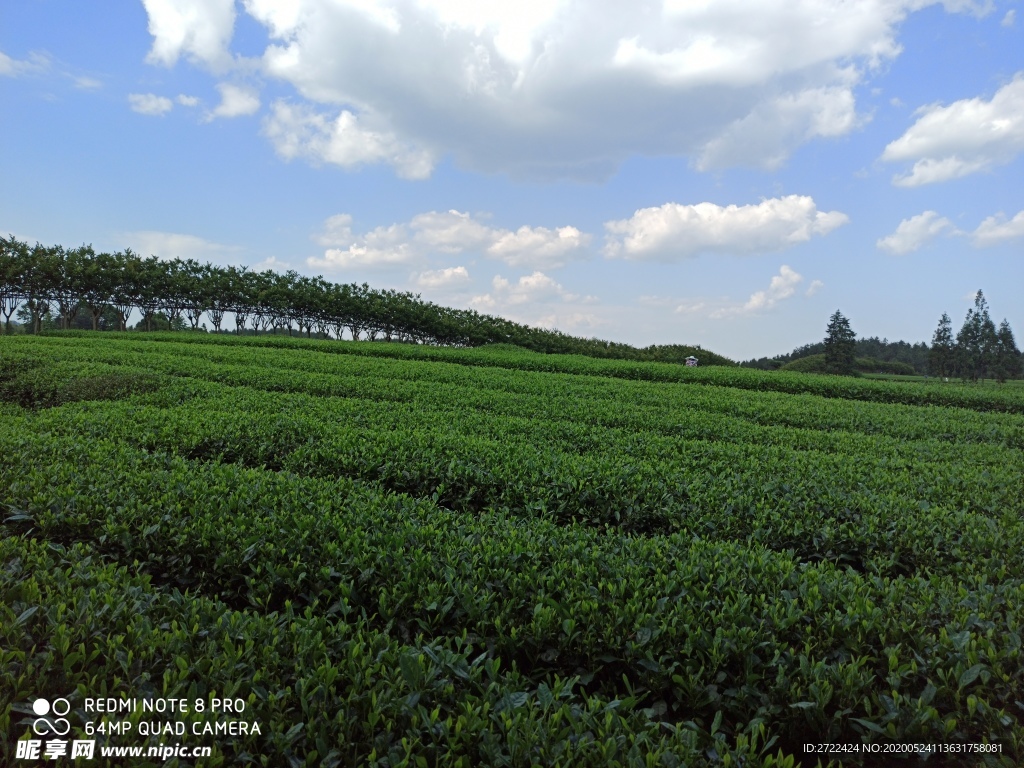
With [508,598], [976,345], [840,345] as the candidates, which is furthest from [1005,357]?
[508,598]

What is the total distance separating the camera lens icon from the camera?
2008mm

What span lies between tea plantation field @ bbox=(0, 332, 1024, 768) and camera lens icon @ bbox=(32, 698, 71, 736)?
0.17 feet

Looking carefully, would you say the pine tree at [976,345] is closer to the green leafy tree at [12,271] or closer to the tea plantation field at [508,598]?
the tea plantation field at [508,598]

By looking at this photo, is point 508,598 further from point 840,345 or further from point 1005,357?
point 1005,357

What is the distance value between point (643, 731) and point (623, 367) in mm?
18222

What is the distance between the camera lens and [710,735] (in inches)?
86.4

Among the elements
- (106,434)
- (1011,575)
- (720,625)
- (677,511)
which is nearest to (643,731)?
(720,625)

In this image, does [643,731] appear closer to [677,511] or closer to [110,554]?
[677,511]

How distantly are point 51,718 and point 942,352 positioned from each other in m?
70.7

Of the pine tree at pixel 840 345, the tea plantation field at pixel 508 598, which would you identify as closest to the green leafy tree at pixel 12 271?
the tea plantation field at pixel 508 598

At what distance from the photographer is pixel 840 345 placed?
167 ft

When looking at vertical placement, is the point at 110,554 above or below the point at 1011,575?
below

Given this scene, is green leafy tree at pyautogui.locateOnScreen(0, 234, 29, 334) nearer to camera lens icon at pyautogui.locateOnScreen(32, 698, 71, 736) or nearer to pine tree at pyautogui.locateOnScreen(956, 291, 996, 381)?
camera lens icon at pyautogui.locateOnScreen(32, 698, 71, 736)

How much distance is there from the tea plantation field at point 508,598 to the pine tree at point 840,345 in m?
50.0
